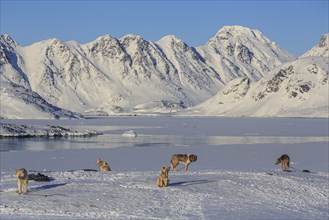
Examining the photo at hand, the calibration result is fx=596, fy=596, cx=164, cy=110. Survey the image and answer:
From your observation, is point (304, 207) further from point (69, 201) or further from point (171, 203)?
point (69, 201)

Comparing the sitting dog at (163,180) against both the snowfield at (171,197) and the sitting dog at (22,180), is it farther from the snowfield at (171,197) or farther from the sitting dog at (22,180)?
the sitting dog at (22,180)

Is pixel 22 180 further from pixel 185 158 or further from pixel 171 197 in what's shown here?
pixel 185 158

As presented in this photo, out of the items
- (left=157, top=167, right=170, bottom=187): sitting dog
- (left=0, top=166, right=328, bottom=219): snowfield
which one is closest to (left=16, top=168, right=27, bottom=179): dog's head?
(left=0, top=166, right=328, bottom=219): snowfield

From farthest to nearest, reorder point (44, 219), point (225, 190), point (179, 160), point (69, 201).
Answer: point (179, 160) → point (225, 190) → point (69, 201) → point (44, 219)

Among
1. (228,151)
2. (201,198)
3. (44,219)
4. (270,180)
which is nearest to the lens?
(44,219)

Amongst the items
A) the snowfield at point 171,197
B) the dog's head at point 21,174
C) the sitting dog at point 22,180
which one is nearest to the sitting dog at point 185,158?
the snowfield at point 171,197

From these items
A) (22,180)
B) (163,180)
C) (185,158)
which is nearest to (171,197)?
(163,180)

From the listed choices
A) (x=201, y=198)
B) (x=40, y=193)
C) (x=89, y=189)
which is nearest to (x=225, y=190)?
(x=201, y=198)

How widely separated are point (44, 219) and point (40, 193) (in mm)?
4431

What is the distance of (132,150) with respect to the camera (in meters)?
69.1

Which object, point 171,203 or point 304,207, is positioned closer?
point 171,203

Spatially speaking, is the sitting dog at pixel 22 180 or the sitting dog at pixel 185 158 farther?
the sitting dog at pixel 185 158

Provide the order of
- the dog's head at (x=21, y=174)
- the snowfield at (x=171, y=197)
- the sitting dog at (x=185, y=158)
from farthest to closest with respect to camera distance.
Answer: the sitting dog at (x=185, y=158), the dog's head at (x=21, y=174), the snowfield at (x=171, y=197)

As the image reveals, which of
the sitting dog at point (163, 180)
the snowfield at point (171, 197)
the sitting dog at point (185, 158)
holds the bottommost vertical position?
the snowfield at point (171, 197)
